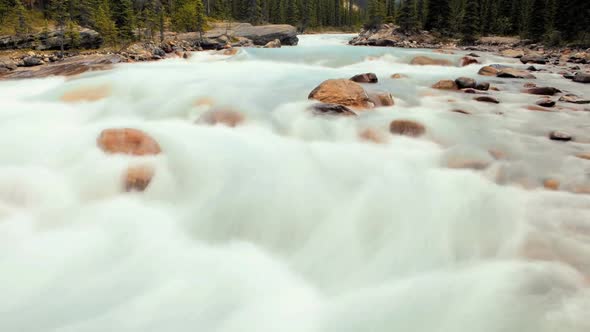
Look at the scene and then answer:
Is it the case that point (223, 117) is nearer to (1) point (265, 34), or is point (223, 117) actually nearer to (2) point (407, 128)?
(2) point (407, 128)

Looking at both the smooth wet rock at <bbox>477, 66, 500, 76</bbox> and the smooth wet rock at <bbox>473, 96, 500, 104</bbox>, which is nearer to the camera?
the smooth wet rock at <bbox>473, 96, 500, 104</bbox>

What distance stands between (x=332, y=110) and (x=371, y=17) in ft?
243

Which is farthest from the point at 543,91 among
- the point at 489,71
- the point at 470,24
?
the point at 470,24

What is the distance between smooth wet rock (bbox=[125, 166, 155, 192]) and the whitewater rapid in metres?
0.11

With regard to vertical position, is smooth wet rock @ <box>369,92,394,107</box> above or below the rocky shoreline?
below

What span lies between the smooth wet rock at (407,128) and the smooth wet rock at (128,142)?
420cm

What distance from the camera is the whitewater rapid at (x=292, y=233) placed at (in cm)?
296

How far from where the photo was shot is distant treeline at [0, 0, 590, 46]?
42.5 m

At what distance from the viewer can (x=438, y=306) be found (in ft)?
9.86

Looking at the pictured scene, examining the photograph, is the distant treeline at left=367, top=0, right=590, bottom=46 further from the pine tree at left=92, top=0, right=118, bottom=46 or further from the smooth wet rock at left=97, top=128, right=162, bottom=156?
the smooth wet rock at left=97, top=128, right=162, bottom=156

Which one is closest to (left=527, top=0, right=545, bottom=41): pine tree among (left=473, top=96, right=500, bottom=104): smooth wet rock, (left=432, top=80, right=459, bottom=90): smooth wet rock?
(left=432, top=80, right=459, bottom=90): smooth wet rock

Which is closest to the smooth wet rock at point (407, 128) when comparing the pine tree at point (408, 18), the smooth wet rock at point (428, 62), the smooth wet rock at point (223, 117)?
the smooth wet rock at point (223, 117)

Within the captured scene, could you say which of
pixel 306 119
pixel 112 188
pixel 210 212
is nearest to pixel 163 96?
pixel 306 119

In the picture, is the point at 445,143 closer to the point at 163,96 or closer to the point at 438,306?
the point at 438,306
